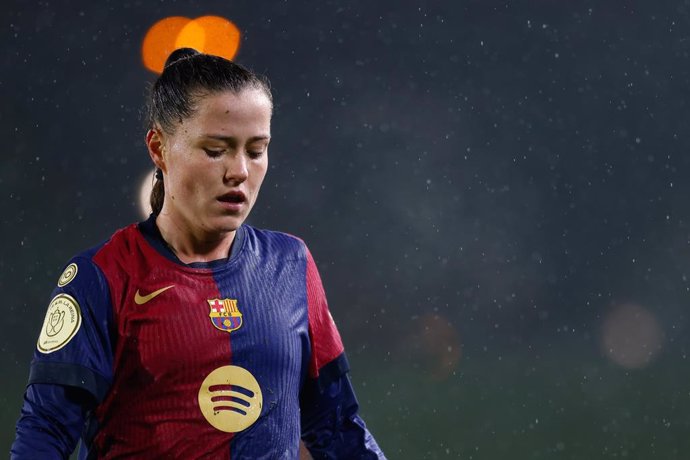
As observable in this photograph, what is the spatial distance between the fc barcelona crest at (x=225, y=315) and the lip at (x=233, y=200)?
0.67 feet

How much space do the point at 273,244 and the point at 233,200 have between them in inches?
11.7

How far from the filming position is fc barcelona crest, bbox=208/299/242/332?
1854mm

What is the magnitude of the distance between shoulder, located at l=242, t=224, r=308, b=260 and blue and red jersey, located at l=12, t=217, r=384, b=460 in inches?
2.8

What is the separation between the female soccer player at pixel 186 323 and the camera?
5.60 feet

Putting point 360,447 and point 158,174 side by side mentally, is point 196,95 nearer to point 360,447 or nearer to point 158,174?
point 158,174

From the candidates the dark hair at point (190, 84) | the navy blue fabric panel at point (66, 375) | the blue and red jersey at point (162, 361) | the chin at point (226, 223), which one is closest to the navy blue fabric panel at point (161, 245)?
the blue and red jersey at point (162, 361)

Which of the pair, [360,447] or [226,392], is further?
[360,447]

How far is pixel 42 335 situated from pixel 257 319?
0.43 metres

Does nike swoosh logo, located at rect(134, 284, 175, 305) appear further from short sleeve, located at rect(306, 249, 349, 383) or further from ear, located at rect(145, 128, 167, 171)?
short sleeve, located at rect(306, 249, 349, 383)

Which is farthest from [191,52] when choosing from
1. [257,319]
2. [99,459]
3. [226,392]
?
[99,459]

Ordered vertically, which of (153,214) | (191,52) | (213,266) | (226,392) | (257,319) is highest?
(191,52)

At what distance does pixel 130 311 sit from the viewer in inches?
70.0

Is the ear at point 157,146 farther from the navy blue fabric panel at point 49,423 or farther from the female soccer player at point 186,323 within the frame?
the navy blue fabric panel at point 49,423

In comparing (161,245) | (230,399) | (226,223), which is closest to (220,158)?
(226,223)
